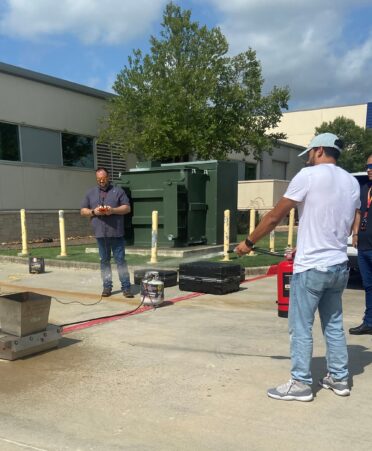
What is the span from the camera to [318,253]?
3178mm

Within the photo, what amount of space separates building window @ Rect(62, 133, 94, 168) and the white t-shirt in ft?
48.7

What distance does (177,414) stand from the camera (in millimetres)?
3104

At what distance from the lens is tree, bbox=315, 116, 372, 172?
114 feet

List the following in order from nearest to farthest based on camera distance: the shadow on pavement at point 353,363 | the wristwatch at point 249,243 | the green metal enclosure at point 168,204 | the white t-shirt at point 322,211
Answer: the white t-shirt at point 322,211, the wristwatch at point 249,243, the shadow on pavement at point 353,363, the green metal enclosure at point 168,204

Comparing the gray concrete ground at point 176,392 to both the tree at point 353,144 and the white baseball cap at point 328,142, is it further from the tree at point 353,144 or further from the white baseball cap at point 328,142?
the tree at point 353,144

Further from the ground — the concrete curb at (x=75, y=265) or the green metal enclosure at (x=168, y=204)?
the green metal enclosure at (x=168, y=204)

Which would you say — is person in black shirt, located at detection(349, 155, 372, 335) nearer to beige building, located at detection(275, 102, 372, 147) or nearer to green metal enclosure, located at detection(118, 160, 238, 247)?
green metal enclosure, located at detection(118, 160, 238, 247)

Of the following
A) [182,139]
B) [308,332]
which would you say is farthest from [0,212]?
[308,332]

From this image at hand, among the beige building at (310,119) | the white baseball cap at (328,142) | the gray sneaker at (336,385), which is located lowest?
the gray sneaker at (336,385)

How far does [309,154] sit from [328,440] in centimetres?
202

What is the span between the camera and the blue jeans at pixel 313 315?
3189mm

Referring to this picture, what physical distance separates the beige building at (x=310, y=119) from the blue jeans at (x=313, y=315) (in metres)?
47.7

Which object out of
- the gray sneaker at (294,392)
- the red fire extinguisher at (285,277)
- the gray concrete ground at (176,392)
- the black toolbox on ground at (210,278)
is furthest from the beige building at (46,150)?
the gray sneaker at (294,392)

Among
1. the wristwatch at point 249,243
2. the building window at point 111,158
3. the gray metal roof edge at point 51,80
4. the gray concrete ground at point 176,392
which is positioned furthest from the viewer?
the building window at point 111,158
